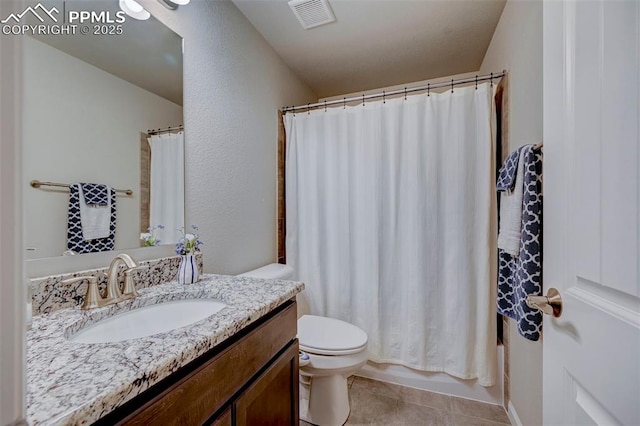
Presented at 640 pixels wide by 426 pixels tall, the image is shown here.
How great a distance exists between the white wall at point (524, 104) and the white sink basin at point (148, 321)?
1.37 m

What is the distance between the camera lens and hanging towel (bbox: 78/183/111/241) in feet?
3.01

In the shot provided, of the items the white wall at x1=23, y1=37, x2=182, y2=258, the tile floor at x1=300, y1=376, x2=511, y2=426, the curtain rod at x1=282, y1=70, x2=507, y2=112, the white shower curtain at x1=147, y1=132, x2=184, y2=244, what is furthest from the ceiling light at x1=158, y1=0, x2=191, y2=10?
the tile floor at x1=300, y1=376, x2=511, y2=426

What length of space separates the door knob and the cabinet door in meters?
0.78

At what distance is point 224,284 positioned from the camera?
1.11m

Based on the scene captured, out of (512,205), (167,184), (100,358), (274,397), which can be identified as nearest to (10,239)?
(100,358)

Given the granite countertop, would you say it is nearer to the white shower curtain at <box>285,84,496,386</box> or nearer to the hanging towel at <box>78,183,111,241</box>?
the hanging towel at <box>78,183,111,241</box>

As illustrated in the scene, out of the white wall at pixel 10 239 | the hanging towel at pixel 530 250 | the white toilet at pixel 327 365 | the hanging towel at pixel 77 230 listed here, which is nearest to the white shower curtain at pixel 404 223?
the white toilet at pixel 327 365

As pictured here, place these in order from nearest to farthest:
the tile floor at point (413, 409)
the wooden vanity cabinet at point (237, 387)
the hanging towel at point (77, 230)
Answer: the wooden vanity cabinet at point (237, 387) → the hanging towel at point (77, 230) → the tile floor at point (413, 409)

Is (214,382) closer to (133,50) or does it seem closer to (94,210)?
(94,210)

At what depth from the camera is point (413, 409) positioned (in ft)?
5.28

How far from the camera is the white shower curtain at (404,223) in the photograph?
1.66 m

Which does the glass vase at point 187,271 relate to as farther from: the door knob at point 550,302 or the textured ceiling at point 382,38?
the textured ceiling at point 382,38

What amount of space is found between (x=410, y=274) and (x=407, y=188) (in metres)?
0.56

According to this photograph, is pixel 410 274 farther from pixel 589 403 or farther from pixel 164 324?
pixel 164 324
